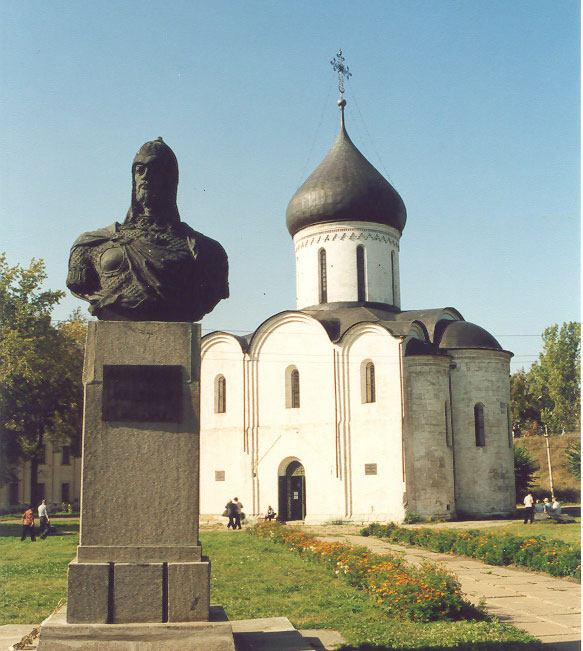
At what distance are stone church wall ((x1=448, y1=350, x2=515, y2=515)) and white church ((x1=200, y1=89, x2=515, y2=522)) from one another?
37mm

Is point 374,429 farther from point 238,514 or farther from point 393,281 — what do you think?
point 393,281

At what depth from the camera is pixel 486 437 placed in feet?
92.2

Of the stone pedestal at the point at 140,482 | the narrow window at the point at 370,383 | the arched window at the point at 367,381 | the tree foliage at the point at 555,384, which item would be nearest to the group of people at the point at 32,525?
the arched window at the point at 367,381

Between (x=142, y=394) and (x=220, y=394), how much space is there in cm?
2447

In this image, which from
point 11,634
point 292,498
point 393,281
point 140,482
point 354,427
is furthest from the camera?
point 393,281

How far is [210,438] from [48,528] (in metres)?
9.27

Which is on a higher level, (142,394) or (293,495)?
(142,394)

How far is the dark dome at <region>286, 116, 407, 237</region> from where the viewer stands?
2981 centimetres

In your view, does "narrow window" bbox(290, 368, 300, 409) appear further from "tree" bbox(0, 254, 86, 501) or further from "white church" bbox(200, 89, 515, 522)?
"tree" bbox(0, 254, 86, 501)

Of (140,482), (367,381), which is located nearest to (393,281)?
(367,381)

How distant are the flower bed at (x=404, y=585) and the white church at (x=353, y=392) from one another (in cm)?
1344

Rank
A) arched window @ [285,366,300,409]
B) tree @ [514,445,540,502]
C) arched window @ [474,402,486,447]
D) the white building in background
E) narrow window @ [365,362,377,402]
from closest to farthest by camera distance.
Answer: narrow window @ [365,362,377,402] → arched window @ [474,402,486,447] → arched window @ [285,366,300,409] → tree @ [514,445,540,502] → the white building in background

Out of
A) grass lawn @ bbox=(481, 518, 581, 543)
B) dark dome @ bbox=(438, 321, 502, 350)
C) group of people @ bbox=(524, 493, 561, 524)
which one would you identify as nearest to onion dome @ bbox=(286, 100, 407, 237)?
dark dome @ bbox=(438, 321, 502, 350)

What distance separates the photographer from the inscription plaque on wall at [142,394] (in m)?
5.72
